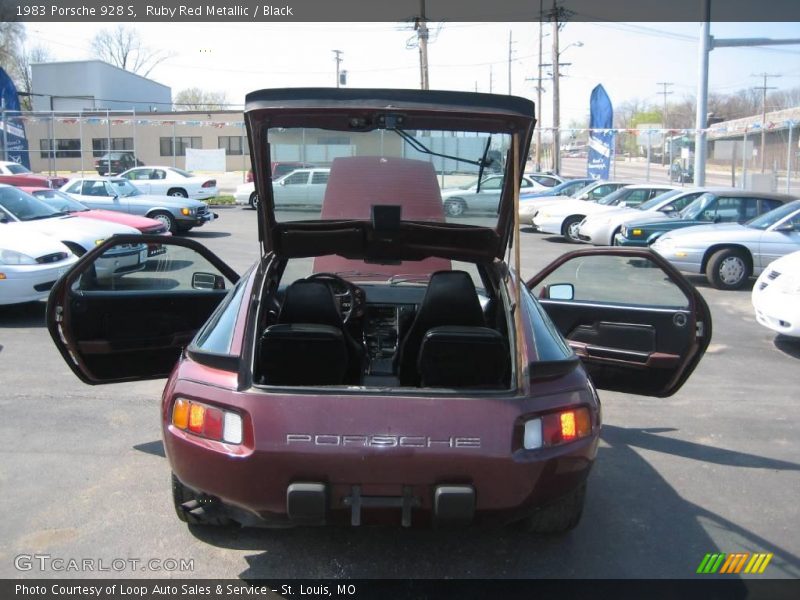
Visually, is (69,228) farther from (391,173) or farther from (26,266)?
(391,173)

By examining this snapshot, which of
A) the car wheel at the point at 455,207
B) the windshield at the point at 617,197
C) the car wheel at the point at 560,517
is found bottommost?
the car wheel at the point at 560,517

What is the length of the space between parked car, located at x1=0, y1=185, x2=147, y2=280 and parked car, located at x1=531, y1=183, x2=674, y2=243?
36.5 feet

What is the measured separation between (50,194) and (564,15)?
93.8 feet

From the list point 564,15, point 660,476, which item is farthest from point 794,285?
point 564,15

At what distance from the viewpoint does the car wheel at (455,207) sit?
453 centimetres

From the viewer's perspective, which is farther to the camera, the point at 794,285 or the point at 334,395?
the point at 794,285

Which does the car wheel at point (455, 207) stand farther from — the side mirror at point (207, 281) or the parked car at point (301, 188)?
the side mirror at point (207, 281)

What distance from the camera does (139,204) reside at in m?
17.9

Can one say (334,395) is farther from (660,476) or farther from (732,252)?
(732,252)

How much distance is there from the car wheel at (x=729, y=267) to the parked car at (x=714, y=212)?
1930 millimetres

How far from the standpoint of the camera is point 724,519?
3.98 metres

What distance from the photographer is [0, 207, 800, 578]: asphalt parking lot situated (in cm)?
346

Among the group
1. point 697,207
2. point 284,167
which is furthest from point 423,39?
point 284,167

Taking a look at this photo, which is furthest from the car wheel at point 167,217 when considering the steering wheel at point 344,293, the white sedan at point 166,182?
the steering wheel at point 344,293
